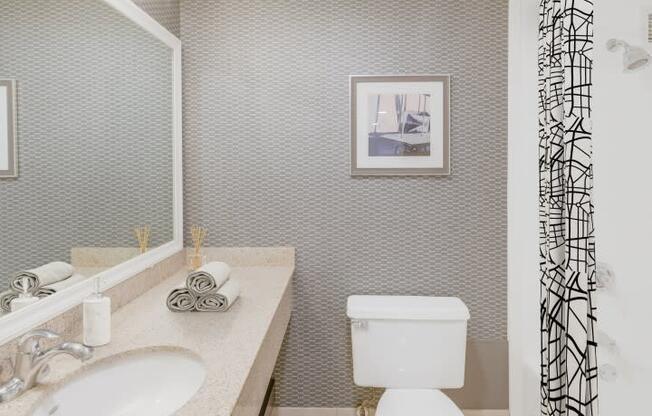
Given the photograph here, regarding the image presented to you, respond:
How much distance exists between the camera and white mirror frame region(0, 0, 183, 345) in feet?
3.82

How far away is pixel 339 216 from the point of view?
227 centimetres

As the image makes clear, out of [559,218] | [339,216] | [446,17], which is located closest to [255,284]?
[339,216]

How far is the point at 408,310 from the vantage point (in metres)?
2.00

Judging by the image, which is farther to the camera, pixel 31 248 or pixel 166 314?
pixel 166 314

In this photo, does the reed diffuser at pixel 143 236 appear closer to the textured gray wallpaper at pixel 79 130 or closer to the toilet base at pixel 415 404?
the textured gray wallpaper at pixel 79 130

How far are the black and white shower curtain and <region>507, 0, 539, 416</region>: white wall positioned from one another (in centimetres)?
80

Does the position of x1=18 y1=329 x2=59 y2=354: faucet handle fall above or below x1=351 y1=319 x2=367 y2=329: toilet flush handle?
above

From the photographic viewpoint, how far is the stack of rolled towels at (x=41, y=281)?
1.14 meters

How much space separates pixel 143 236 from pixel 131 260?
0.48ft

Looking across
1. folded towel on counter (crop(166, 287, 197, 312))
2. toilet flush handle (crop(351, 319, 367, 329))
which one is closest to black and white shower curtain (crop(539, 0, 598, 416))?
toilet flush handle (crop(351, 319, 367, 329))

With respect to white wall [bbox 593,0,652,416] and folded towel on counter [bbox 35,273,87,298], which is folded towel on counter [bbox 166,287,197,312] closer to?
folded towel on counter [bbox 35,273,87,298]

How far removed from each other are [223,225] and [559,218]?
5.14ft

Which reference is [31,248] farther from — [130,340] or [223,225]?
[223,225]

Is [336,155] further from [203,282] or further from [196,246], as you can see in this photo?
[203,282]
